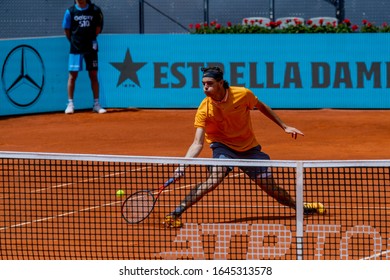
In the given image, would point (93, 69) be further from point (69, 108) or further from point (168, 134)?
point (168, 134)

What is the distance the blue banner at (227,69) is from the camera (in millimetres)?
18391

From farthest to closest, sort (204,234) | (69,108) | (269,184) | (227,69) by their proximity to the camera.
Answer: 1. (227,69)
2. (69,108)
3. (269,184)
4. (204,234)

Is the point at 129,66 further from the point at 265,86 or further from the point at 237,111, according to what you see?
the point at 237,111

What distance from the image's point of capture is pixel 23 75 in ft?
59.2

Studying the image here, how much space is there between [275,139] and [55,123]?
4.56 metres

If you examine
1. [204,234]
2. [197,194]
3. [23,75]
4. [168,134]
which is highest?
[23,75]


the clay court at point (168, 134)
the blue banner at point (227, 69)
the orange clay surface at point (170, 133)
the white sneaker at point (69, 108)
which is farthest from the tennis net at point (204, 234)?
the blue banner at point (227, 69)

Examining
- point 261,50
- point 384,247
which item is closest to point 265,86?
point 261,50

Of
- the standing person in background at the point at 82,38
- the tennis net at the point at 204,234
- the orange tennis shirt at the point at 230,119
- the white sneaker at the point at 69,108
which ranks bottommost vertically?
the tennis net at the point at 204,234

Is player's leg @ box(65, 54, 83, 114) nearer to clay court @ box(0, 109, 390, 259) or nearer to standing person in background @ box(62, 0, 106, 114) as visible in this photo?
standing person in background @ box(62, 0, 106, 114)

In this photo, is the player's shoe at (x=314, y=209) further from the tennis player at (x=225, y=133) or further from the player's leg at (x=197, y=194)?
the player's leg at (x=197, y=194)

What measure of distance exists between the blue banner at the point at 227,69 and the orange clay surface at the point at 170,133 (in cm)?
30

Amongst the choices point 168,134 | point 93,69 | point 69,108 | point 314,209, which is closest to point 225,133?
point 314,209

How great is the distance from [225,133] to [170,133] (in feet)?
22.7
